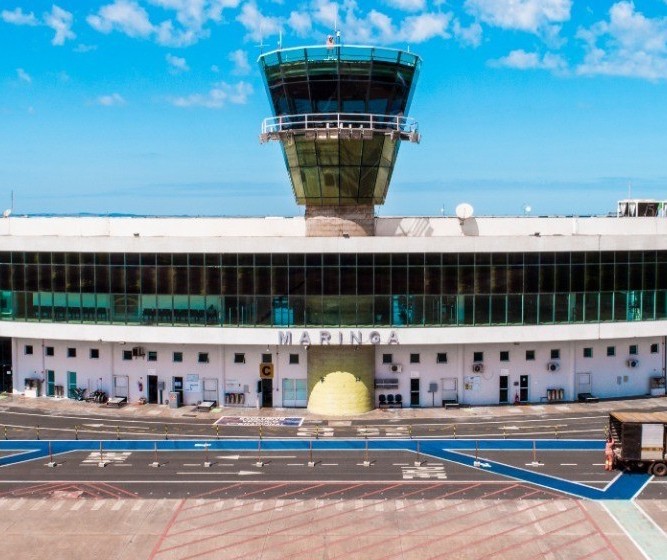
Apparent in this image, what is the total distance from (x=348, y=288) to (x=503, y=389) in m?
17.2

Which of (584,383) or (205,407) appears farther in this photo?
(584,383)

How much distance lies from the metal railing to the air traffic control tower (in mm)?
82

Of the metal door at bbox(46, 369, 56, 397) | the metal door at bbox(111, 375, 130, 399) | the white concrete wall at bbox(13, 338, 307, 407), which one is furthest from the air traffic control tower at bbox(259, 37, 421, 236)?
the metal door at bbox(46, 369, 56, 397)

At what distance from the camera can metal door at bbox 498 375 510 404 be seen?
6844cm

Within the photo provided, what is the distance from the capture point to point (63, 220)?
241 feet

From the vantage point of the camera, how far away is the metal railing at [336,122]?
62.3 m

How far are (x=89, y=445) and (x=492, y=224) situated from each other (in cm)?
4001

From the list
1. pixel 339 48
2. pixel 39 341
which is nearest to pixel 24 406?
pixel 39 341

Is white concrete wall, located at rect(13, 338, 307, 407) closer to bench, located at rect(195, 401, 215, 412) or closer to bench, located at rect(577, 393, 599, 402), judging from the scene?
bench, located at rect(195, 401, 215, 412)

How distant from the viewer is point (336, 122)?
62.2m

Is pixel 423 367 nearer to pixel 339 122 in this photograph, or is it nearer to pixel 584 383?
pixel 584 383

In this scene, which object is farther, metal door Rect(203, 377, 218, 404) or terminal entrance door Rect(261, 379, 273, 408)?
metal door Rect(203, 377, 218, 404)

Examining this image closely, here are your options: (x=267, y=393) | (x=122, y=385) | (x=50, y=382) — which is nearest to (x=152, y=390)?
(x=122, y=385)

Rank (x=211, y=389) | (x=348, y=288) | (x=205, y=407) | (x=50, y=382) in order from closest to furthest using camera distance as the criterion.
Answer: (x=348, y=288) < (x=205, y=407) < (x=211, y=389) < (x=50, y=382)
